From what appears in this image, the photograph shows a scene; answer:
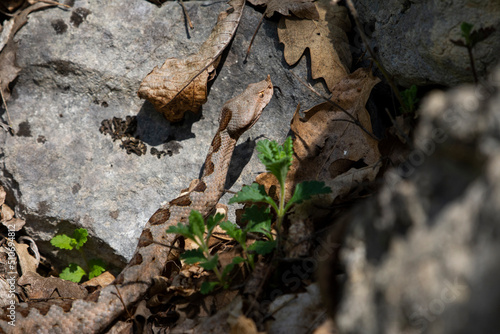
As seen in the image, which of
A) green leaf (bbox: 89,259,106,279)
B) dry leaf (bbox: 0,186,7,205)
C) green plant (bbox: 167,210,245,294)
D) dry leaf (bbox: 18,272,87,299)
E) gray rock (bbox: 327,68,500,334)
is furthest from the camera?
dry leaf (bbox: 0,186,7,205)

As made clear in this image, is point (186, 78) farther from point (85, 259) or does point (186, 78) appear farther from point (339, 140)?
point (85, 259)

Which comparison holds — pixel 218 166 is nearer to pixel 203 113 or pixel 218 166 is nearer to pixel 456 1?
pixel 203 113

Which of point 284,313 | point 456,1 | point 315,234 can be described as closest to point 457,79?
point 456,1

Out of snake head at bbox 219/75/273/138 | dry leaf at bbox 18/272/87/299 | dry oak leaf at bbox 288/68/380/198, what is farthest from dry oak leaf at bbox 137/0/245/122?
dry leaf at bbox 18/272/87/299

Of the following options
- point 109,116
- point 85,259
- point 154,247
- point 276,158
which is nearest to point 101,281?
point 85,259

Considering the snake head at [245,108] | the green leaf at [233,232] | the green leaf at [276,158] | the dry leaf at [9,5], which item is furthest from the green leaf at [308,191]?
the dry leaf at [9,5]

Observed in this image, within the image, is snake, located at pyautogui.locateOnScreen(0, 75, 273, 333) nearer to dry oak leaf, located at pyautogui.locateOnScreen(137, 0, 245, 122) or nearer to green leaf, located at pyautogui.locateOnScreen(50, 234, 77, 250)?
dry oak leaf, located at pyautogui.locateOnScreen(137, 0, 245, 122)

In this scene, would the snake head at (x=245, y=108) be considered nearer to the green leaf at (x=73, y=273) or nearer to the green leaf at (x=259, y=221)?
the green leaf at (x=259, y=221)
